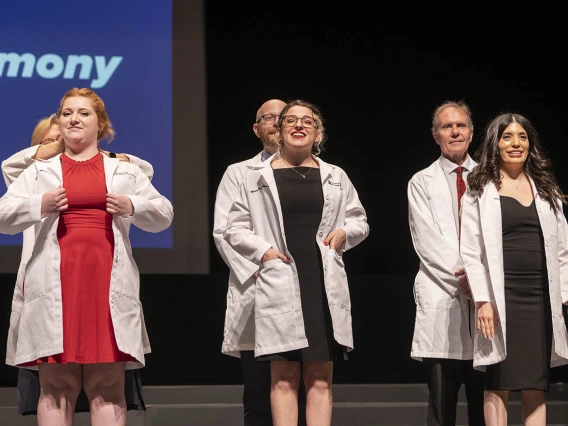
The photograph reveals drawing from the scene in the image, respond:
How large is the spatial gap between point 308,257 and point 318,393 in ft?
1.58

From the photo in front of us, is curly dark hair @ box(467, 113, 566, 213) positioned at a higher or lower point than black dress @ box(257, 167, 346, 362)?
higher

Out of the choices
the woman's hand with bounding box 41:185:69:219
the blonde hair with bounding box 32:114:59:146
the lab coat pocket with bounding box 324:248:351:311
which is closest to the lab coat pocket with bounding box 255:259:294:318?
the lab coat pocket with bounding box 324:248:351:311

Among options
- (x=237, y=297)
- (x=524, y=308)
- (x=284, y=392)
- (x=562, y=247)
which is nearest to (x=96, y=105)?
(x=237, y=297)

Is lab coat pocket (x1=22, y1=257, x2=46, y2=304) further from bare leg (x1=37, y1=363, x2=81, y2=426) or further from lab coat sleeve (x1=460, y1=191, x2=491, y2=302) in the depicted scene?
lab coat sleeve (x1=460, y1=191, x2=491, y2=302)

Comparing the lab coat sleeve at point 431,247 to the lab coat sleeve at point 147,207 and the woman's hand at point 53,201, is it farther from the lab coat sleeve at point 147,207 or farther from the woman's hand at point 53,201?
the woman's hand at point 53,201

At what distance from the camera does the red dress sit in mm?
2869

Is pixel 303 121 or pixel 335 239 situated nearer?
pixel 335 239

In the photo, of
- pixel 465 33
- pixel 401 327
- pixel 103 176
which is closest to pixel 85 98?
pixel 103 176

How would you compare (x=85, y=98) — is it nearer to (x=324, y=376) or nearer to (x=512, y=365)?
(x=324, y=376)

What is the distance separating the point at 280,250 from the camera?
3297 millimetres

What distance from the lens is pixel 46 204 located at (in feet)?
9.50

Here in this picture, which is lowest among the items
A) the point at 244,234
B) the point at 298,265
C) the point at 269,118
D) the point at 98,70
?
the point at 298,265

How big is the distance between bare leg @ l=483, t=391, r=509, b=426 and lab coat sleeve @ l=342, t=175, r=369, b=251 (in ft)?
2.38

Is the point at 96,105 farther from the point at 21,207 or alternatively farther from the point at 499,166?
the point at 499,166
